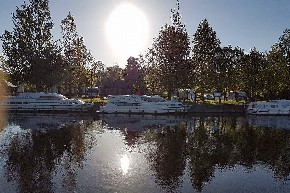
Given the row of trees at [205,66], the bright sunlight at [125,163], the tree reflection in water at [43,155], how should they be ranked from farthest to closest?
the row of trees at [205,66] < the bright sunlight at [125,163] < the tree reflection in water at [43,155]

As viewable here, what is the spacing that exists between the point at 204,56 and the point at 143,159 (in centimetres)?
5308

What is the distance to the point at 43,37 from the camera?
247 ft

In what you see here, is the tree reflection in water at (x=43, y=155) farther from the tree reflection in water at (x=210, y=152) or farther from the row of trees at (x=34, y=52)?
the row of trees at (x=34, y=52)

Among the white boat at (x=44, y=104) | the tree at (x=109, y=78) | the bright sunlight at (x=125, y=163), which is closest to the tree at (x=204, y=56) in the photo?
the white boat at (x=44, y=104)

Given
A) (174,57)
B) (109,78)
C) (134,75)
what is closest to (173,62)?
(174,57)

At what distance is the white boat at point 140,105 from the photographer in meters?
62.1

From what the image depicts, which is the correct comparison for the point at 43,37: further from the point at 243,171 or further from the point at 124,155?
the point at 243,171

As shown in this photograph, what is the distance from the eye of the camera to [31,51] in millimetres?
73750

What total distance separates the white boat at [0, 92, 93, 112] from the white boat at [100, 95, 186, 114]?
16.0 ft

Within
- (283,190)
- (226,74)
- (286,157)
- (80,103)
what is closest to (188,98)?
(226,74)

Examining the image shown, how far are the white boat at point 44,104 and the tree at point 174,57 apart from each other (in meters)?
18.9

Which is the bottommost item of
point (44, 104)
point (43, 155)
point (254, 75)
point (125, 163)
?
point (125, 163)

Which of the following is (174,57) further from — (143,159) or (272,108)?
(143,159)

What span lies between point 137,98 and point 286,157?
37.1m
